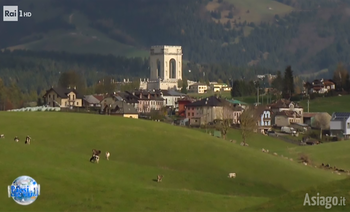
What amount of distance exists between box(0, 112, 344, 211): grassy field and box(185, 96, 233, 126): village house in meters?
53.6

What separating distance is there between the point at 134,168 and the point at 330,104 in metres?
104

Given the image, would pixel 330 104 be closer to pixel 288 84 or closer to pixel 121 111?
pixel 288 84

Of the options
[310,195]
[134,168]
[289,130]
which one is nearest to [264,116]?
[289,130]

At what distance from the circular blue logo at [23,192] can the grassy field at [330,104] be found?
10966cm

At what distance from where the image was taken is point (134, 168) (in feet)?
169

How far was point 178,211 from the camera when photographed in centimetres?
3850

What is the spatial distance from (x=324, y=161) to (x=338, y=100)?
85.2m

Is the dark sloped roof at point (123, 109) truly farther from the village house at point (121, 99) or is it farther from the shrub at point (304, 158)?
the shrub at point (304, 158)

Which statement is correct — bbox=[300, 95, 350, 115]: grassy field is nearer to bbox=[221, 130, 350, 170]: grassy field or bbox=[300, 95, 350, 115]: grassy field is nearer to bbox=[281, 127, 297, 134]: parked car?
bbox=[281, 127, 297, 134]: parked car

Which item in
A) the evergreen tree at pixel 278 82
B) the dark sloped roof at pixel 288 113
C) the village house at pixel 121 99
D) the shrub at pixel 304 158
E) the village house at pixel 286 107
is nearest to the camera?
the shrub at pixel 304 158

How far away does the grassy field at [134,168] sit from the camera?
1582 inches

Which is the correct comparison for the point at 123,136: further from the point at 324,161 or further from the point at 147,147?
the point at 324,161

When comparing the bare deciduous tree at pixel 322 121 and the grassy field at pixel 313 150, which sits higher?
the bare deciduous tree at pixel 322 121

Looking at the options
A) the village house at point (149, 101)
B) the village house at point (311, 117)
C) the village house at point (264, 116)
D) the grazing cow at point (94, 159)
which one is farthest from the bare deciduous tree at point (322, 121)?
the grazing cow at point (94, 159)
